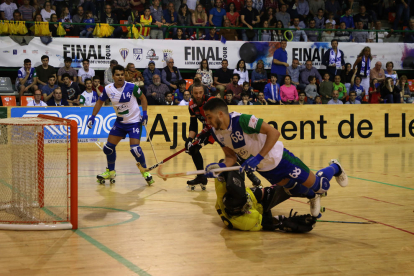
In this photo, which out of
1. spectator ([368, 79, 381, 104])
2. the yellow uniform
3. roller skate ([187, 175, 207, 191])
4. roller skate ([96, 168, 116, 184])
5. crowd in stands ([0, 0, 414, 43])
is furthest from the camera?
spectator ([368, 79, 381, 104])

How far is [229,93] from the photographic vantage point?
660 inches

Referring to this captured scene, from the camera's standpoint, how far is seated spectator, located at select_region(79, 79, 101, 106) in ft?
51.5

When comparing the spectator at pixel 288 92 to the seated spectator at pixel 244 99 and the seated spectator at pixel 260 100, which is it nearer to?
the seated spectator at pixel 260 100

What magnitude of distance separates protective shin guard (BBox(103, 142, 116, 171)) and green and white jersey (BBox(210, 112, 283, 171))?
402 cm

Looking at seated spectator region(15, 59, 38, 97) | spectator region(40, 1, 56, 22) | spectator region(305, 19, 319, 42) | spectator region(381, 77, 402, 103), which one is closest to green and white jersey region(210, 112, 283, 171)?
seated spectator region(15, 59, 38, 97)

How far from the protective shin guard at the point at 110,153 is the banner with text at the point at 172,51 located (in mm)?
8885

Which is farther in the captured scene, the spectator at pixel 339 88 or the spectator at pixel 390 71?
the spectator at pixel 390 71

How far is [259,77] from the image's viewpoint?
18.9 m

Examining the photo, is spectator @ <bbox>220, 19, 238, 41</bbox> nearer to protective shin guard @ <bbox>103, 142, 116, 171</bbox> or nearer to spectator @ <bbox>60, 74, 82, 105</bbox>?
spectator @ <bbox>60, 74, 82, 105</bbox>

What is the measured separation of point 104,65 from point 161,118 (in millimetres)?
3606

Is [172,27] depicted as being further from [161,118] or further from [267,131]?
[267,131]

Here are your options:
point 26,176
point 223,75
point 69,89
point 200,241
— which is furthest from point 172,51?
point 200,241

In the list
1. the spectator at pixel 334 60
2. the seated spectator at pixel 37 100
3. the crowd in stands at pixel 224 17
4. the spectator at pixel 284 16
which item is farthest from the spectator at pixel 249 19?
the seated spectator at pixel 37 100

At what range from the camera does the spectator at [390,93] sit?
19281 mm
